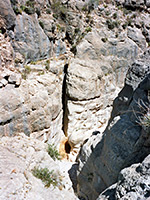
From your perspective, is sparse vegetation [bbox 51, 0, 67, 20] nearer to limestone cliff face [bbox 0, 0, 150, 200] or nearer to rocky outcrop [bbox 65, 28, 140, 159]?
limestone cliff face [bbox 0, 0, 150, 200]

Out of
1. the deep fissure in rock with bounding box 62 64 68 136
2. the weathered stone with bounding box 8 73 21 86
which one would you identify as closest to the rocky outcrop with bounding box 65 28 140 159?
the deep fissure in rock with bounding box 62 64 68 136

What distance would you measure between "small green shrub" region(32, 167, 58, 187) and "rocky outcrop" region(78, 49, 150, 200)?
1.35m

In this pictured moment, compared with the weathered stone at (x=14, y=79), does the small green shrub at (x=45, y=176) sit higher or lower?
lower

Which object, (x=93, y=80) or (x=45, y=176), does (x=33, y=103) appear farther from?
(x=93, y=80)

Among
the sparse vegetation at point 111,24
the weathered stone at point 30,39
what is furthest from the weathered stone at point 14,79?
the sparse vegetation at point 111,24

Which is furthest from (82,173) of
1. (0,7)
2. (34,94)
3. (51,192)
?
(0,7)

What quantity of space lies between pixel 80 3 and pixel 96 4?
5.34ft

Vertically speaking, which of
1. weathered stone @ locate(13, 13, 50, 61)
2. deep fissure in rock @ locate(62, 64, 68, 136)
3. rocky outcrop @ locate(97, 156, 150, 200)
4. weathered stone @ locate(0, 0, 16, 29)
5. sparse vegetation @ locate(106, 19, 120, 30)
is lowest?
deep fissure in rock @ locate(62, 64, 68, 136)

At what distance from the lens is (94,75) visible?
12.4 meters

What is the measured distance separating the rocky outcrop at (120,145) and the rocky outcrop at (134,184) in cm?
93

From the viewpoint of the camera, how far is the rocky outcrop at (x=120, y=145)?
4484mm

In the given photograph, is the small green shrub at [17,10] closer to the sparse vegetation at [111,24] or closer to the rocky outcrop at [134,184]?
the sparse vegetation at [111,24]

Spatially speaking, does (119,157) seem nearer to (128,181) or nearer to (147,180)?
(128,181)

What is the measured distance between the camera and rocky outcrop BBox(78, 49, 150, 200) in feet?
14.7
